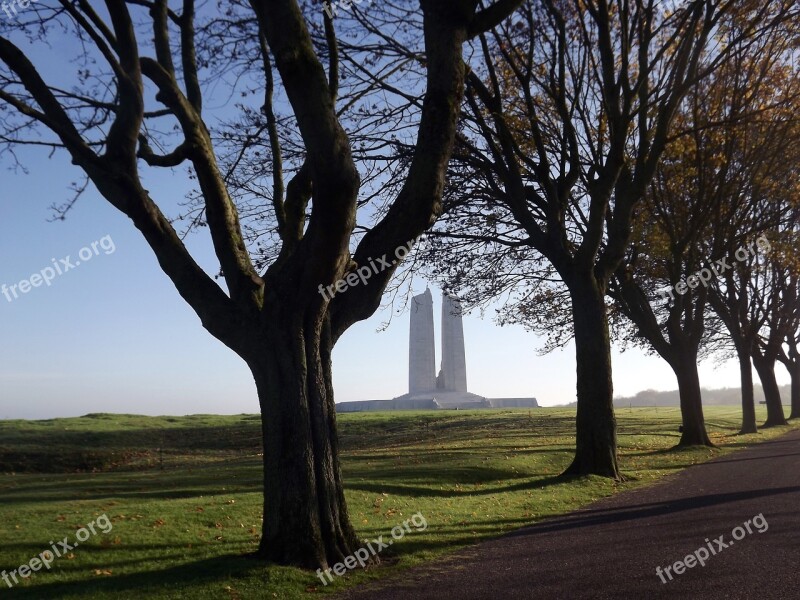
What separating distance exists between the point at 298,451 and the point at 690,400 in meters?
20.9

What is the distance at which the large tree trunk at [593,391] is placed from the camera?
16.9 meters

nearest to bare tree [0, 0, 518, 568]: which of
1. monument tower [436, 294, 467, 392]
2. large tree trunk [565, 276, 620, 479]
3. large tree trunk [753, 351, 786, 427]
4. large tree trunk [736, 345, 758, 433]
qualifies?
large tree trunk [565, 276, 620, 479]

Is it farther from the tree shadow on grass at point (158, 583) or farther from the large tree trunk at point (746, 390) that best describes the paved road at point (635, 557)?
the large tree trunk at point (746, 390)

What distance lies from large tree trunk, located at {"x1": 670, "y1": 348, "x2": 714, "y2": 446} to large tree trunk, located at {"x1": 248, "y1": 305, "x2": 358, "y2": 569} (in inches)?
778

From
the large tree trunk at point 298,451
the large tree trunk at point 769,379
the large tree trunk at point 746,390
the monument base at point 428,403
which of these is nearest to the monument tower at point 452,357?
the monument base at point 428,403

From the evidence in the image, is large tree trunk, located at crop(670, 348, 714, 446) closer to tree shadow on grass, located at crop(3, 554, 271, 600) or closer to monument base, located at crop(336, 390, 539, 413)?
tree shadow on grass, located at crop(3, 554, 271, 600)

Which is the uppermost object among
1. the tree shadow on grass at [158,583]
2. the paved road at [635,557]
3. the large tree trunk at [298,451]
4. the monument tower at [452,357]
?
the monument tower at [452,357]

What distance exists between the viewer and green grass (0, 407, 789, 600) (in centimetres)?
789

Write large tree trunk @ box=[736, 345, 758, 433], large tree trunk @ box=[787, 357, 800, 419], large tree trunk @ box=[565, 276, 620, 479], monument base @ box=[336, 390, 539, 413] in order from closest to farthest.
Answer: large tree trunk @ box=[565, 276, 620, 479] → large tree trunk @ box=[736, 345, 758, 433] → large tree trunk @ box=[787, 357, 800, 419] → monument base @ box=[336, 390, 539, 413]

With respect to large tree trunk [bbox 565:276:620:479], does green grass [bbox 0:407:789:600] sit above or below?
below

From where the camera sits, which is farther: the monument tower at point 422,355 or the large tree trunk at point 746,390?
the monument tower at point 422,355

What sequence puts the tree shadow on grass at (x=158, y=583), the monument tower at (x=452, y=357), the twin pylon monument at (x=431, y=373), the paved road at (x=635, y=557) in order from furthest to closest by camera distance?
the monument tower at (x=452, y=357) → the twin pylon monument at (x=431, y=373) → the tree shadow on grass at (x=158, y=583) → the paved road at (x=635, y=557)

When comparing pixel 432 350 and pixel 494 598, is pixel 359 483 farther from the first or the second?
pixel 432 350

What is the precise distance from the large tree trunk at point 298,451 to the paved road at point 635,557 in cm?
88
